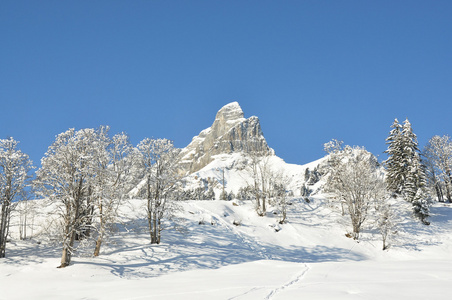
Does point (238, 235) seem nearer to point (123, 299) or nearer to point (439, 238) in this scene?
point (439, 238)

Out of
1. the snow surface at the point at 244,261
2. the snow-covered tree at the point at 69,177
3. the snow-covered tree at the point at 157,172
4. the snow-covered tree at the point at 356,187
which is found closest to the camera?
the snow surface at the point at 244,261

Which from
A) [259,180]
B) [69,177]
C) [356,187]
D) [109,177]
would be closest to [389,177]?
[356,187]

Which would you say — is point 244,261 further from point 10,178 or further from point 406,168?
point 406,168

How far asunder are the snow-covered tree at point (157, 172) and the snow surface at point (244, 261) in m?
1.81

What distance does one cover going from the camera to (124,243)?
86.2ft

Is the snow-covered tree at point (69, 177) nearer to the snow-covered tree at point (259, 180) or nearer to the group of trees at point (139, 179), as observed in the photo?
the group of trees at point (139, 179)

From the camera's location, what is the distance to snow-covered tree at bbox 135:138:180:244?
27.2 meters

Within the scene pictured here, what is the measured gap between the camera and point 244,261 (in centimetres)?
2653

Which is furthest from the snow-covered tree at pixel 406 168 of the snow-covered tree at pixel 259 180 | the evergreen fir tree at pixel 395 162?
the snow-covered tree at pixel 259 180

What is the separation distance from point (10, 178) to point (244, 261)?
65.2 feet

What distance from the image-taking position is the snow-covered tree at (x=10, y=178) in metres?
22.7

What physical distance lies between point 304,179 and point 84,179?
12671cm

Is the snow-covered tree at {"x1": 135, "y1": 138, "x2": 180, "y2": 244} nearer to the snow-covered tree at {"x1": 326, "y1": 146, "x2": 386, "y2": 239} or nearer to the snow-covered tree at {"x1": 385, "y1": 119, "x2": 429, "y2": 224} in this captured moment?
the snow-covered tree at {"x1": 326, "y1": 146, "x2": 386, "y2": 239}

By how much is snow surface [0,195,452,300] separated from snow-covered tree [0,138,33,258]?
10.4ft
